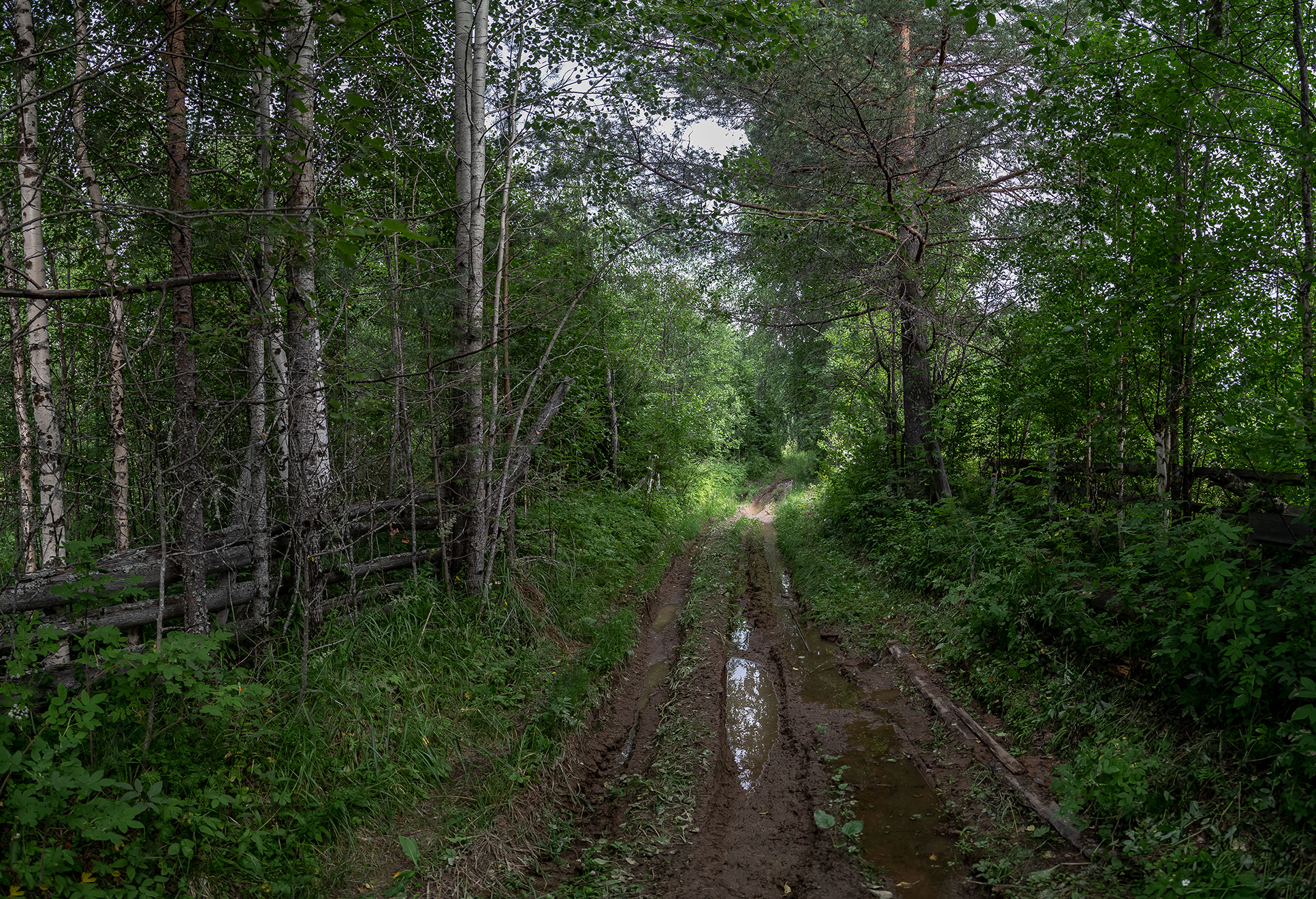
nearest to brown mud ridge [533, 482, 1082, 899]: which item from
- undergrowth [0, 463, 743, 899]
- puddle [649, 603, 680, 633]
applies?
puddle [649, 603, 680, 633]

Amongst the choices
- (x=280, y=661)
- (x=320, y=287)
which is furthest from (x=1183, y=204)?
Answer: (x=280, y=661)

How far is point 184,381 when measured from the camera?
412 centimetres

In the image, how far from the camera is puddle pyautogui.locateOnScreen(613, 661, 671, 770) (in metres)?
5.79

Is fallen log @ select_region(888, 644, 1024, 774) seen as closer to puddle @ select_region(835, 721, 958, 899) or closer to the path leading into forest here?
the path leading into forest

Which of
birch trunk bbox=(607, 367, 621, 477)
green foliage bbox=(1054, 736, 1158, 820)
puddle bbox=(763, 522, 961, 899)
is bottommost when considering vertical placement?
puddle bbox=(763, 522, 961, 899)

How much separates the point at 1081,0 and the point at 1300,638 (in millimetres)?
6927

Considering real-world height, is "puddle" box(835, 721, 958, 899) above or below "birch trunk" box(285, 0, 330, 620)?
below

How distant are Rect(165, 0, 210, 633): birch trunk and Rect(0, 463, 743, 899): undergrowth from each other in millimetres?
488

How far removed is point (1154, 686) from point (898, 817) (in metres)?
2.01

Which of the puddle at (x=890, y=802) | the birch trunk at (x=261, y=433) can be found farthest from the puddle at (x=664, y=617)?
the birch trunk at (x=261, y=433)

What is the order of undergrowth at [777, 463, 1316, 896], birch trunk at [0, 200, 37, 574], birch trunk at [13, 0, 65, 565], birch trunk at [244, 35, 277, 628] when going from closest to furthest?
undergrowth at [777, 463, 1316, 896]
birch trunk at [244, 35, 277, 628]
birch trunk at [13, 0, 65, 565]
birch trunk at [0, 200, 37, 574]

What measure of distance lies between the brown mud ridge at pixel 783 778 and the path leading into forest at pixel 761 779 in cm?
1

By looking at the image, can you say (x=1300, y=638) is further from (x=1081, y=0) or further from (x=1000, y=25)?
(x=1000, y=25)

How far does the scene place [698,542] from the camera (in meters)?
15.7
